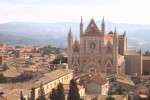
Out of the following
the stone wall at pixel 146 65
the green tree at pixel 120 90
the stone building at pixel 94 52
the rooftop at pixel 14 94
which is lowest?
the green tree at pixel 120 90

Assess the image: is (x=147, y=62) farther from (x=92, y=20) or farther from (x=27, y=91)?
(x=27, y=91)

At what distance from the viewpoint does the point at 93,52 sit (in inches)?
2500

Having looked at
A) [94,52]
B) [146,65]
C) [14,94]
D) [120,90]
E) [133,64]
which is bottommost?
[120,90]

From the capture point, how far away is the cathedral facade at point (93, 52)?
6256 centimetres

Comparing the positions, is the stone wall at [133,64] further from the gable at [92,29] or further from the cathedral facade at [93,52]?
the gable at [92,29]

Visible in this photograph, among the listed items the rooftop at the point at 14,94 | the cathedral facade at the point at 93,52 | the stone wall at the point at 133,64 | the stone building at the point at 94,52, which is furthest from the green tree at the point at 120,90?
the stone wall at the point at 133,64

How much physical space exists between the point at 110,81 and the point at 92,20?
12945 mm

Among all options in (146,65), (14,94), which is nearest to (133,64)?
(146,65)

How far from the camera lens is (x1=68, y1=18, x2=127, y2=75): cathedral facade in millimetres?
62562

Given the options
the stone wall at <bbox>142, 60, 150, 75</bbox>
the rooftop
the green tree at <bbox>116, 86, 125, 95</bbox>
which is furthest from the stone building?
the rooftop

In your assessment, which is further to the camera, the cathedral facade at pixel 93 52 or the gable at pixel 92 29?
the gable at pixel 92 29

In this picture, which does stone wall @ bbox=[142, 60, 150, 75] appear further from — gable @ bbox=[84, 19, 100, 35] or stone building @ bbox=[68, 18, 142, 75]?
gable @ bbox=[84, 19, 100, 35]

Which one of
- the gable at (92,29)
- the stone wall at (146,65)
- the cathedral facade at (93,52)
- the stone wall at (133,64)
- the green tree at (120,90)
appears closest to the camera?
the green tree at (120,90)

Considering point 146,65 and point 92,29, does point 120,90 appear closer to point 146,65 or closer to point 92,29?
point 92,29
